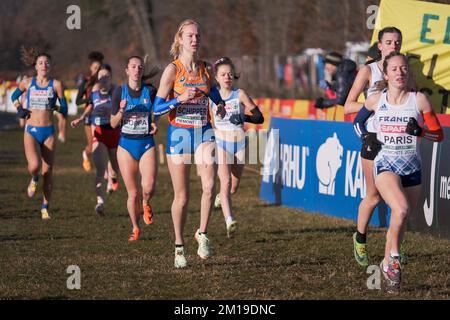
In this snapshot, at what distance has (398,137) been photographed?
8.12 m

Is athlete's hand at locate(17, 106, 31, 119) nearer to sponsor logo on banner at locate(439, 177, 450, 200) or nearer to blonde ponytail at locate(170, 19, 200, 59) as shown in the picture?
blonde ponytail at locate(170, 19, 200, 59)

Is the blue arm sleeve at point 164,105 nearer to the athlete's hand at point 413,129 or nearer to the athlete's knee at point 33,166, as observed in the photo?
the athlete's hand at point 413,129

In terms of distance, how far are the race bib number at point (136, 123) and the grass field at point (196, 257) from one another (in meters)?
1.35

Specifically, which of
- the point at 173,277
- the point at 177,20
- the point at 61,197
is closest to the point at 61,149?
the point at 61,197

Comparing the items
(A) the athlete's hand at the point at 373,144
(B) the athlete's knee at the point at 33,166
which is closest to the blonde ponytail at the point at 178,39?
(A) the athlete's hand at the point at 373,144

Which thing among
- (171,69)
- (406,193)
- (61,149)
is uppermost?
(171,69)

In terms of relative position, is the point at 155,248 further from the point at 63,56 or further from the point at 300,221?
the point at 63,56

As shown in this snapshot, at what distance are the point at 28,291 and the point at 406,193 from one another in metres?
3.36

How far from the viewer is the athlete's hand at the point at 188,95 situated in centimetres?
902

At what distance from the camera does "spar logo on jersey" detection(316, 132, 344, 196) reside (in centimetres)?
1399

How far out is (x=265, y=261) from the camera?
9938mm

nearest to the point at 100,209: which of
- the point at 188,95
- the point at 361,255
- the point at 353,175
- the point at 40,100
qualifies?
the point at 40,100

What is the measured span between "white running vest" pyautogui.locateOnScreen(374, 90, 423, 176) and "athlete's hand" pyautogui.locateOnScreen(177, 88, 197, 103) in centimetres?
181

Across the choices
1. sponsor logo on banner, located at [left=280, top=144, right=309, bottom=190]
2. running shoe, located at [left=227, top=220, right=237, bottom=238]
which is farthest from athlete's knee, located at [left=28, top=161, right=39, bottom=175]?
sponsor logo on banner, located at [left=280, top=144, right=309, bottom=190]
